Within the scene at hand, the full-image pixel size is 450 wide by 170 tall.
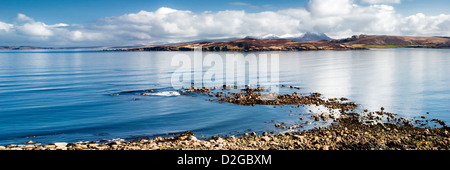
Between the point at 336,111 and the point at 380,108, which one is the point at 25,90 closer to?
the point at 336,111

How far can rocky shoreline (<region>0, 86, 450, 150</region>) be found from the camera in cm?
1862

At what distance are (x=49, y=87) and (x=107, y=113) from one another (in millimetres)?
27356

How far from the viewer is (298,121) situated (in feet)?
89.4

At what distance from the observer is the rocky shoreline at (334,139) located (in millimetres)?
18625

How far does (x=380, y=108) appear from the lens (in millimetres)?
32344

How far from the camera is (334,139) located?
66.6ft

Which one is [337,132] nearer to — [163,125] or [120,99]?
[163,125]

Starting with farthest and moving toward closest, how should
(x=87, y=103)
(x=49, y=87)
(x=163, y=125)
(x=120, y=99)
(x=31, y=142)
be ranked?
(x=49, y=87)
(x=120, y=99)
(x=87, y=103)
(x=163, y=125)
(x=31, y=142)
